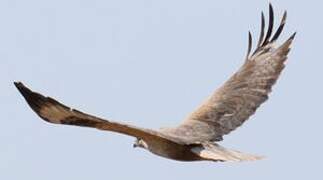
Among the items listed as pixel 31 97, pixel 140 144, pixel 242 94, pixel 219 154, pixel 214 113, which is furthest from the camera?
pixel 242 94

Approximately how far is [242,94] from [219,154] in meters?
2.44

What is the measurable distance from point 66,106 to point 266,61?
181 inches

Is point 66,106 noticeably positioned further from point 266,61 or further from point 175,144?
point 266,61

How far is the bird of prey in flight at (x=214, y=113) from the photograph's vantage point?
40.0 feet

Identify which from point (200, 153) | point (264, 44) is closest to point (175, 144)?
point (200, 153)

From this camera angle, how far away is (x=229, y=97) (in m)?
15.7

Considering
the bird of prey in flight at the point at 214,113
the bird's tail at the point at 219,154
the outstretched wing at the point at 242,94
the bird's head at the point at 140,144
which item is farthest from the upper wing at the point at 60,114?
the outstretched wing at the point at 242,94

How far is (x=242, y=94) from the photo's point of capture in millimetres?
15625

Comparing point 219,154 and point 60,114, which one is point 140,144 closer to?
point 219,154

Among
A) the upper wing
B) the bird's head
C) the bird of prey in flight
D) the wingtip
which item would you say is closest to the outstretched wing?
the bird of prey in flight

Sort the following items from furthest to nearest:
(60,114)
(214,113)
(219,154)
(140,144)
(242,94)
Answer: (242,94) → (214,113) → (140,144) → (219,154) → (60,114)

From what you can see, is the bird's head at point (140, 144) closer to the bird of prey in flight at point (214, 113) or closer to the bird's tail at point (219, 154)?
the bird of prey in flight at point (214, 113)

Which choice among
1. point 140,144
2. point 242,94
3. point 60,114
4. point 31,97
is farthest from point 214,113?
point 31,97

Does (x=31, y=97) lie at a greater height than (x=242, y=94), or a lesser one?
lesser
